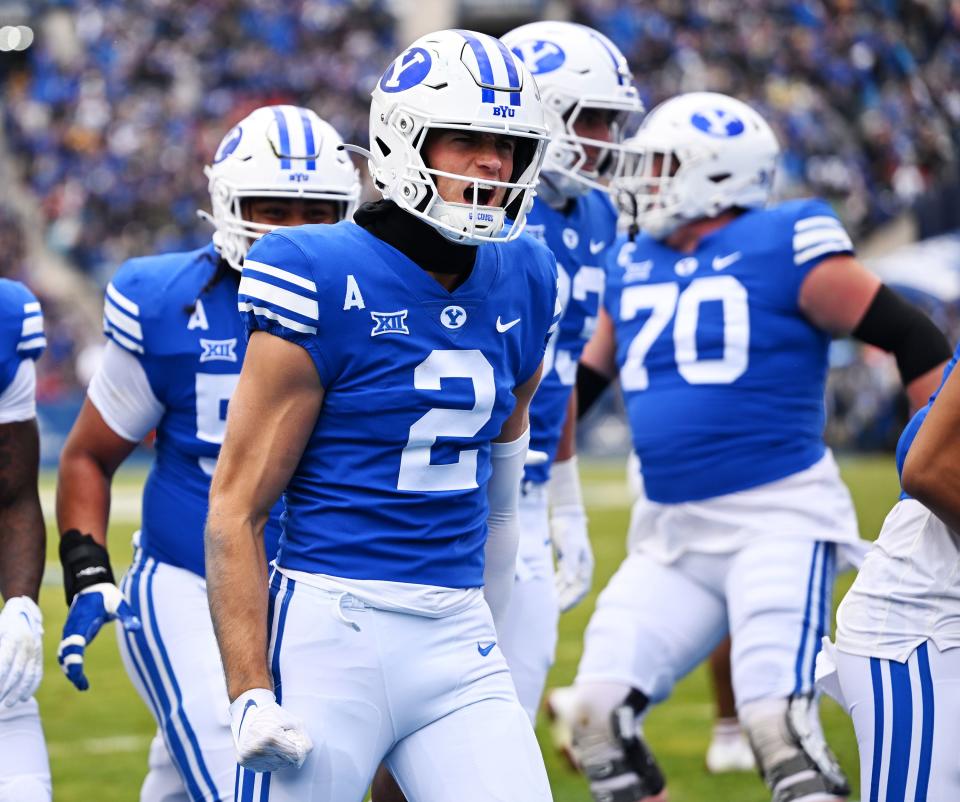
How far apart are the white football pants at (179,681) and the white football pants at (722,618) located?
49.0 inches

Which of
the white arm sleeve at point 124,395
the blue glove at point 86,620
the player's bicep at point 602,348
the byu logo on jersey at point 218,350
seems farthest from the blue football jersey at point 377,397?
the player's bicep at point 602,348

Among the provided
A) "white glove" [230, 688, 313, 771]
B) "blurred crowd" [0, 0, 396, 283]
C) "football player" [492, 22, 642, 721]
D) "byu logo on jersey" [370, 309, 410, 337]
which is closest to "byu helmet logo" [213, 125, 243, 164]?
"football player" [492, 22, 642, 721]

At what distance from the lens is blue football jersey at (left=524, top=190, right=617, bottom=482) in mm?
4461

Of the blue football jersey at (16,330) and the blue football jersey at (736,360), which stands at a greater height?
the blue football jersey at (16,330)

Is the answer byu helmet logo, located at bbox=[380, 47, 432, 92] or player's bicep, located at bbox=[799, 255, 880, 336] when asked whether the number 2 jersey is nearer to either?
byu helmet logo, located at bbox=[380, 47, 432, 92]

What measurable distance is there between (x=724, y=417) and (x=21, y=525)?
203cm

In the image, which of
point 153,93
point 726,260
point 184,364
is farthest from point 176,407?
point 153,93

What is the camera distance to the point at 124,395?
3.84m

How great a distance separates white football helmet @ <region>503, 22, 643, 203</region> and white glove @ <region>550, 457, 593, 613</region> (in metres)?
0.92

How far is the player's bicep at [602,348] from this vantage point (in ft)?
17.1

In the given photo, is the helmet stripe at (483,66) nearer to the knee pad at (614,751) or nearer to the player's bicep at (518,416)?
the player's bicep at (518,416)

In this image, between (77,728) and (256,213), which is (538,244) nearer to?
(256,213)

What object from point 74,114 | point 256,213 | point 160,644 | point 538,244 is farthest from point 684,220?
point 74,114

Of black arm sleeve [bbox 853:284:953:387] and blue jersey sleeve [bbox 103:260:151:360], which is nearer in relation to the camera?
blue jersey sleeve [bbox 103:260:151:360]
